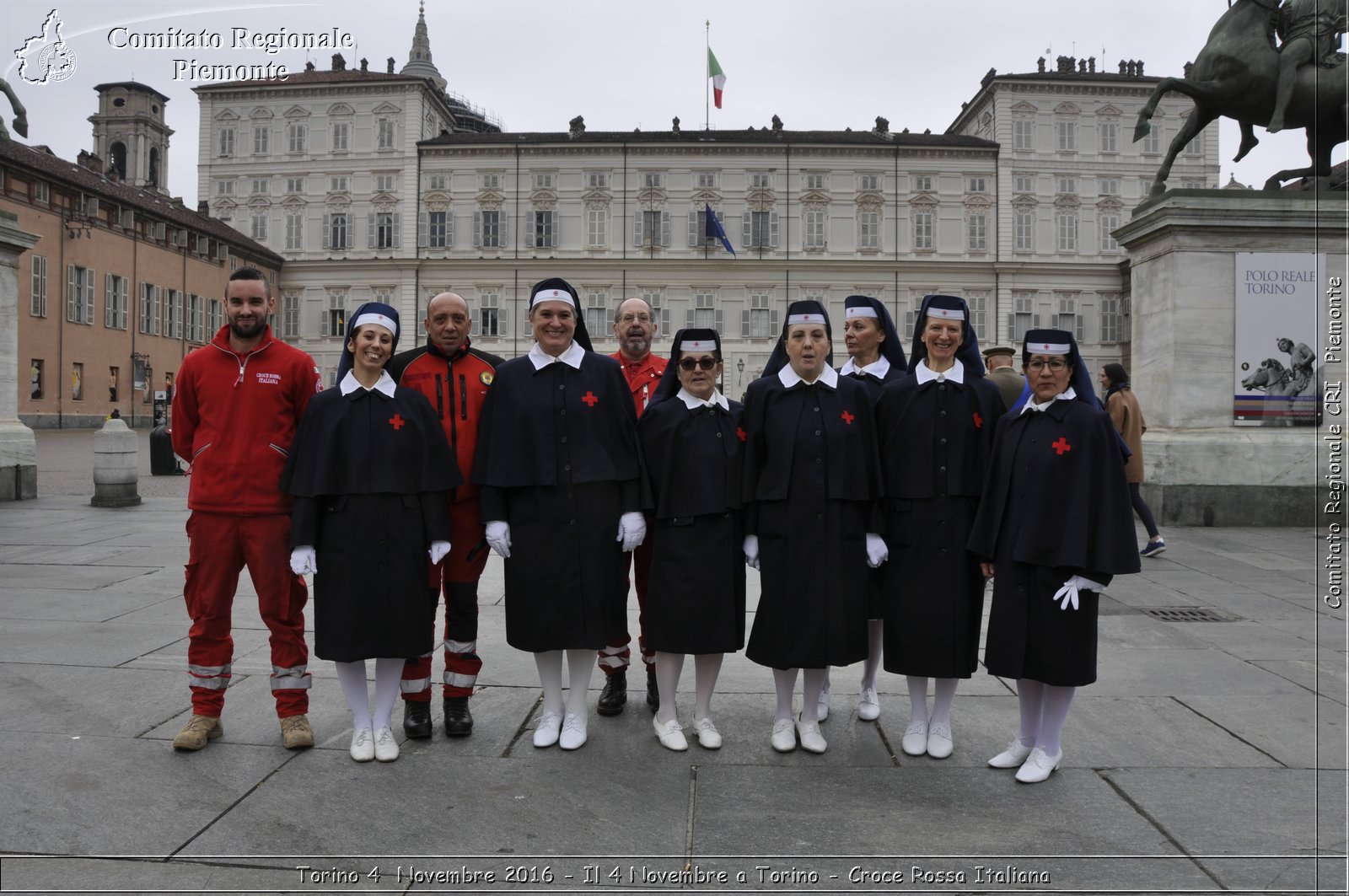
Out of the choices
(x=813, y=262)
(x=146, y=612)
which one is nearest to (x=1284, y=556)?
(x=146, y=612)

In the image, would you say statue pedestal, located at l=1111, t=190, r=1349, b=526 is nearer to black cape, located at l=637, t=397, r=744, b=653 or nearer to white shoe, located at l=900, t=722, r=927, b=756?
white shoe, located at l=900, t=722, r=927, b=756

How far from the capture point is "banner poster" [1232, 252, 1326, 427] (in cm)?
1067

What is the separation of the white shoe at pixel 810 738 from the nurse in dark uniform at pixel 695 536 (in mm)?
378

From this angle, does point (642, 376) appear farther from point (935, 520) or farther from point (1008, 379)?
point (1008, 379)

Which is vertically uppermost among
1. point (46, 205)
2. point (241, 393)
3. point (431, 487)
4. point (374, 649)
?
point (46, 205)

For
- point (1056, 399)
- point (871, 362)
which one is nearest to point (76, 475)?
point (871, 362)

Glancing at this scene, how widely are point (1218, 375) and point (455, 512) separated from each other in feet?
32.1

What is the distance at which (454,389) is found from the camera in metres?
4.63

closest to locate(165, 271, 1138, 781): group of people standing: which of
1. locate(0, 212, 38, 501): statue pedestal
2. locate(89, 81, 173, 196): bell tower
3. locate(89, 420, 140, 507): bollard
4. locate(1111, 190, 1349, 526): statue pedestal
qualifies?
locate(1111, 190, 1349, 526): statue pedestal

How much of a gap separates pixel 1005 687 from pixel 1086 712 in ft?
1.85

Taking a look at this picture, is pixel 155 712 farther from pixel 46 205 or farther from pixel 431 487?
pixel 46 205

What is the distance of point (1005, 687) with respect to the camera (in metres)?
5.21

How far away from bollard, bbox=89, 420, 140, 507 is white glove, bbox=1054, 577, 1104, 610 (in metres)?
12.7

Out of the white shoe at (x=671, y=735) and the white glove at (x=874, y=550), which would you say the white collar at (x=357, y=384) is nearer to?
the white shoe at (x=671, y=735)
